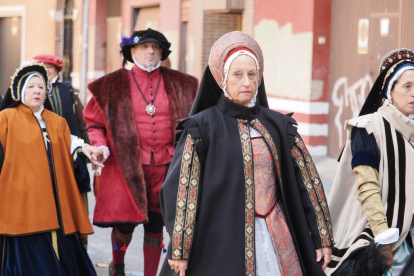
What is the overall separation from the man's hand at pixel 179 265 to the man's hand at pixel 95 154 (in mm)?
2286

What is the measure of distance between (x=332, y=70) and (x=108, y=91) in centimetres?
738

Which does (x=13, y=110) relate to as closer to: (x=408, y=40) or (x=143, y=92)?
(x=143, y=92)

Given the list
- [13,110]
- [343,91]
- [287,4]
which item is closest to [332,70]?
[343,91]

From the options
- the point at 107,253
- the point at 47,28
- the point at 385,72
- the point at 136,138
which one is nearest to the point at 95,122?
the point at 136,138

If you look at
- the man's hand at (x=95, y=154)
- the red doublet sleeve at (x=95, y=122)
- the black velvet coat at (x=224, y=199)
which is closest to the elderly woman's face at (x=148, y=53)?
the red doublet sleeve at (x=95, y=122)

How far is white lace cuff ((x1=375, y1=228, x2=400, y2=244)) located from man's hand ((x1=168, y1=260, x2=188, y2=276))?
1.14 metres

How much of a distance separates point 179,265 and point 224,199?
40 cm

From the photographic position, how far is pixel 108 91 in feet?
22.0

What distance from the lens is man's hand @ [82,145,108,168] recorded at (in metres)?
6.38

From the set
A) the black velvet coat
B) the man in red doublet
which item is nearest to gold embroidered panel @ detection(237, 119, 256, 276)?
the black velvet coat

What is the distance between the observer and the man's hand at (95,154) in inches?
251

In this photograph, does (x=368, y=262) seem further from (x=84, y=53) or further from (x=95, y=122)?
(x=84, y=53)

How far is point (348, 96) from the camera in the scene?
13102 mm

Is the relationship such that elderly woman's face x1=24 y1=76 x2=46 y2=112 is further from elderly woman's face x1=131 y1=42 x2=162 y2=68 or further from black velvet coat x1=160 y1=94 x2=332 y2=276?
black velvet coat x1=160 y1=94 x2=332 y2=276
